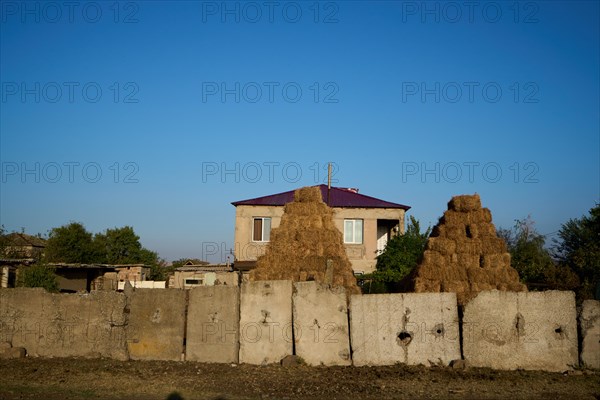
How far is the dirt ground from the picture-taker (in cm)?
832

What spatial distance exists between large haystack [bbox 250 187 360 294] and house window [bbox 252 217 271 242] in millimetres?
15314

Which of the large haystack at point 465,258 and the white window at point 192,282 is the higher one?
the large haystack at point 465,258

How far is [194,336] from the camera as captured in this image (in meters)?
11.0

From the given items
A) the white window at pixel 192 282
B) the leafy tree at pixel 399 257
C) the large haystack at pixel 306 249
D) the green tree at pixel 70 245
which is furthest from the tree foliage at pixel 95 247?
the large haystack at pixel 306 249

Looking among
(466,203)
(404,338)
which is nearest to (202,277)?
(466,203)

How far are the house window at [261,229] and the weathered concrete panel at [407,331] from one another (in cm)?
2012

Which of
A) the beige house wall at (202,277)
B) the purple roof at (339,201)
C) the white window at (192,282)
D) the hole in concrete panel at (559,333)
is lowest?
the hole in concrete panel at (559,333)

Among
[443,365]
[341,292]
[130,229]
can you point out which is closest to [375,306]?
[341,292]

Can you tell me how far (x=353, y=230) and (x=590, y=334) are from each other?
20786 millimetres

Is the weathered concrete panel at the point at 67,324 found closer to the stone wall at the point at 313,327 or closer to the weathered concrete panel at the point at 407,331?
the stone wall at the point at 313,327

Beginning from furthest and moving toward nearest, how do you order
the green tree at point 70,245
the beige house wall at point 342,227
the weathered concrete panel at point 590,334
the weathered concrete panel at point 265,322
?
Answer: the green tree at point 70,245, the beige house wall at point 342,227, the weathered concrete panel at point 265,322, the weathered concrete panel at point 590,334

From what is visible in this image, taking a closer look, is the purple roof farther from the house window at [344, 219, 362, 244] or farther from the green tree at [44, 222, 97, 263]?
the green tree at [44, 222, 97, 263]

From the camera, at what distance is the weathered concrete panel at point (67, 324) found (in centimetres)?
1127

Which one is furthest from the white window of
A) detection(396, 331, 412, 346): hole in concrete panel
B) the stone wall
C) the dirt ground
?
detection(396, 331, 412, 346): hole in concrete panel
